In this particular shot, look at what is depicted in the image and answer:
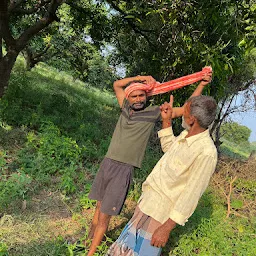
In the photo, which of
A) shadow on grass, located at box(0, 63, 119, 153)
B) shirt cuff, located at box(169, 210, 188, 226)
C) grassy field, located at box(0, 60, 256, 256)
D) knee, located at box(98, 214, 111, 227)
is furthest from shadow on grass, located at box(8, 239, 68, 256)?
shadow on grass, located at box(0, 63, 119, 153)

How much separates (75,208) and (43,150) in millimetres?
1461

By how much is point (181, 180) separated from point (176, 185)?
0.06 metres

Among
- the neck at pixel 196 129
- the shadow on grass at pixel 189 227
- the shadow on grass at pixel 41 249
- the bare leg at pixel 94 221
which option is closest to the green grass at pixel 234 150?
the shadow on grass at pixel 189 227

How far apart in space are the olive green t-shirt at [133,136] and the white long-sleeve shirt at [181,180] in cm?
38

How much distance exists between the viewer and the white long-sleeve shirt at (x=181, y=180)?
2348mm

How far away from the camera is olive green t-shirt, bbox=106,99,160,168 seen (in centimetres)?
306

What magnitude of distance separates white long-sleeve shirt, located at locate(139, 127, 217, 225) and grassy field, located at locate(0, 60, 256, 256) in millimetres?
1017

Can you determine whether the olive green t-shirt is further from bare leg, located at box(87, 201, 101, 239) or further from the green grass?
the green grass

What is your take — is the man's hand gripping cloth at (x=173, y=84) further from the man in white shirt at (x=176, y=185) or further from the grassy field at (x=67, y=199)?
the grassy field at (x=67, y=199)

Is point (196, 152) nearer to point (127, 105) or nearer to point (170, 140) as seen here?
point (170, 140)

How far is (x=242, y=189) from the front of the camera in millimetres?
5992

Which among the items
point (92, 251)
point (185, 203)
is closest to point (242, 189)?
point (92, 251)

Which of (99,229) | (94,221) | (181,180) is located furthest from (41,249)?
(181,180)

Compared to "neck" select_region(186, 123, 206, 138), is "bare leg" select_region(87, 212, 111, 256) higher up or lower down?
lower down
